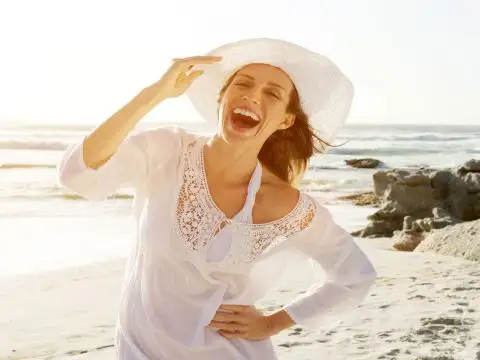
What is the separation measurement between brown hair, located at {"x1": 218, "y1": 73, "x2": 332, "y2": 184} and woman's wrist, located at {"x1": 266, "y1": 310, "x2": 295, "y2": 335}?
51cm

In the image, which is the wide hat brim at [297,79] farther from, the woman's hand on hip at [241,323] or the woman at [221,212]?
the woman's hand on hip at [241,323]

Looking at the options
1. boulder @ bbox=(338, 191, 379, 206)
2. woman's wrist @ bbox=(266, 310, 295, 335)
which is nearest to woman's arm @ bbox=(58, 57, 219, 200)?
woman's wrist @ bbox=(266, 310, 295, 335)

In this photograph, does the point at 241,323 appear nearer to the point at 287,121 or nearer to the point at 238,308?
the point at 238,308

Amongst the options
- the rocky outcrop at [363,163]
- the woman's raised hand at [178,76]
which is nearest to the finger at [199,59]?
the woman's raised hand at [178,76]

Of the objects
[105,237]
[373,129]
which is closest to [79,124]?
[373,129]

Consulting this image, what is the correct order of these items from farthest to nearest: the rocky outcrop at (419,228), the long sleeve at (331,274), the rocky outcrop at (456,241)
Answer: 1. the rocky outcrop at (419,228)
2. the rocky outcrop at (456,241)
3. the long sleeve at (331,274)

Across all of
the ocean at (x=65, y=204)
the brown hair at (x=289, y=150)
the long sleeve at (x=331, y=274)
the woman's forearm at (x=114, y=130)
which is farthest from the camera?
the ocean at (x=65, y=204)

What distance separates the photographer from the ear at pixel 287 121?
8.68 feet

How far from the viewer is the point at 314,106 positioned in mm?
2678

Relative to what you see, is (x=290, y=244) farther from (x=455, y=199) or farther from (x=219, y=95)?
(x=455, y=199)

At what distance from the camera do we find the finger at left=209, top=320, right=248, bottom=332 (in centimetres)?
241

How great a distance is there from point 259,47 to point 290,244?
67cm

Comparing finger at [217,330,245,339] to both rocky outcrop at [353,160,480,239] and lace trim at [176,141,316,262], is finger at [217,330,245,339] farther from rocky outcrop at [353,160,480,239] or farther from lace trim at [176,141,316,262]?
rocky outcrop at [353,160,480,239]

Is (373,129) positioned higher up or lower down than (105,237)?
lower down
